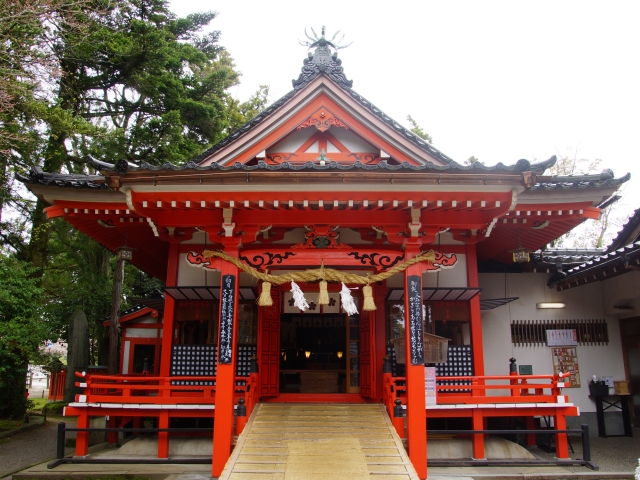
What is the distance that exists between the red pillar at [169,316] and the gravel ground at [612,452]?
784cm

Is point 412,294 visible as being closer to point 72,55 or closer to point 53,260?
point 72,55

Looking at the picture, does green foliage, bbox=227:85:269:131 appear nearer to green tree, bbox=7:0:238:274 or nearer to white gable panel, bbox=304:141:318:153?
green tree, bbox=7:0:238:274

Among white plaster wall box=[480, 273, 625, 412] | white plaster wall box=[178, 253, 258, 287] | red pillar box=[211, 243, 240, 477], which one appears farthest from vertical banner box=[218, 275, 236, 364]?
white plaster wall box=[480, 273, 625, 412]

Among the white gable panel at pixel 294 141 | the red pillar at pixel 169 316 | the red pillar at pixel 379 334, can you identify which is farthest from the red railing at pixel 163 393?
the white gable panel at pixel 294 141

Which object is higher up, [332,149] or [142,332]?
[332,149]

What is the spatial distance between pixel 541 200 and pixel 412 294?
3081mm

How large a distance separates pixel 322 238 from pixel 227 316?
209cm

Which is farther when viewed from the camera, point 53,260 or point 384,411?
point 53,260

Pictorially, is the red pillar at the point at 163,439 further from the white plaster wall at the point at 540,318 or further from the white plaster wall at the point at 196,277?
the white plaster wall at the point at 540,318

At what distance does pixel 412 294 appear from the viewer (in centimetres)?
793

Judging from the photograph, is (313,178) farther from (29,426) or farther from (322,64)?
(29,426)

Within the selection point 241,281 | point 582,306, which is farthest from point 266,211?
point 582,306

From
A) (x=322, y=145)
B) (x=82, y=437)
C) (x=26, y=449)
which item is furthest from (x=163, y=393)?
(x=322, y=145)

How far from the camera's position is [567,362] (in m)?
11.8
